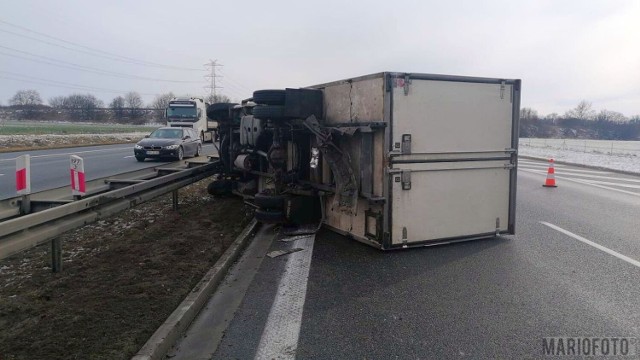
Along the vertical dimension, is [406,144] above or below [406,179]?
above

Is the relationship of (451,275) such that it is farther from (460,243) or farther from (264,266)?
(264,266)

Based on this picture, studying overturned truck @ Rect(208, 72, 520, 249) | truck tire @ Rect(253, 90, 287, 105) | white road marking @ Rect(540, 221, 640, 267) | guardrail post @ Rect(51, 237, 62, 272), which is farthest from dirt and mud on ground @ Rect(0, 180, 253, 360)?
white road marking @ Rect(540, 221, 640, 267)

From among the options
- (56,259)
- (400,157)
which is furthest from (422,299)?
(56,259)

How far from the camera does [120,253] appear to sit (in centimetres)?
605

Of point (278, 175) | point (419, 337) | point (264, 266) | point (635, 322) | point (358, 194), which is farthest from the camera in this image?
point (278, 175)

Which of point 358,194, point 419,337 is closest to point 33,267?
point 358,194

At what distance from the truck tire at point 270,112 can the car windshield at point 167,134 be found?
16.2 meters

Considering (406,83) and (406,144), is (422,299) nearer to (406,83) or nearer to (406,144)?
(406,144)

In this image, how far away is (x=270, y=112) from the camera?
22.7 feet

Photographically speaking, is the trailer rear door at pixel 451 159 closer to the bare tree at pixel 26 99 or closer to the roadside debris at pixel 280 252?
the roadside debris at pixel 280 252

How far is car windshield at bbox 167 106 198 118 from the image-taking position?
3316 centimetres

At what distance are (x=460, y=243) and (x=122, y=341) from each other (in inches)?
185

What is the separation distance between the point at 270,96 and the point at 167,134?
16.8m

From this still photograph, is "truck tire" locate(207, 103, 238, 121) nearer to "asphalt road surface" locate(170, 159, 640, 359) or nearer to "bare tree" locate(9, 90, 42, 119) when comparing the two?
"asphalt road surface" locate(170, 159, 640, 359)
